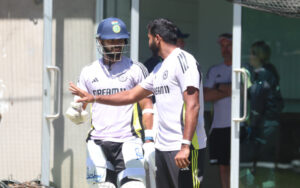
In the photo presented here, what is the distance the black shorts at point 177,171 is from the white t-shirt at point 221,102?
2130mm

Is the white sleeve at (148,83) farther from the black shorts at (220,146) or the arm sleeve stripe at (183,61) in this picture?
the black shorts at (220,146)

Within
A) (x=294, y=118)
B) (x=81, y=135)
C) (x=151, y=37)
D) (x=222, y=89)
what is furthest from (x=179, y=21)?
(x=151, y=37)

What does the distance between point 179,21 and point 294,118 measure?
2.96 metres

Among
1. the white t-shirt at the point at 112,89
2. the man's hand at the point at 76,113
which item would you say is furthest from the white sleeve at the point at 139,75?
the man's hand at the point at 76,113

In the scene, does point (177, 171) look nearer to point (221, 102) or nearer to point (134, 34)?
point (134, 34)

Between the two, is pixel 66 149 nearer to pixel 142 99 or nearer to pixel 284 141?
pixel 142 99

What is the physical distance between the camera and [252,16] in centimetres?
534

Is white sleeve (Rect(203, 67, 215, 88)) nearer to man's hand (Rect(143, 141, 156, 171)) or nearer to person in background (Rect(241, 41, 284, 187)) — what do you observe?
person in background (Rect(241, 41, 284, 187))

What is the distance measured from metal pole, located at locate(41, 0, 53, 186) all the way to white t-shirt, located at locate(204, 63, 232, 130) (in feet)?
5.59

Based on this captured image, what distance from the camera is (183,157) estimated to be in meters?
3.99

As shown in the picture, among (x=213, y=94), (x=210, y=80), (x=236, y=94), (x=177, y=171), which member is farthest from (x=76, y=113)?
(x=210, y=80)

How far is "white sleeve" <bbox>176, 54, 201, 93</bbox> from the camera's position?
161 inches

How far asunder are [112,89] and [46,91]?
137cm

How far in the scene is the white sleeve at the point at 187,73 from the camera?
4.08 meters
